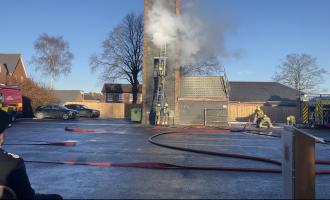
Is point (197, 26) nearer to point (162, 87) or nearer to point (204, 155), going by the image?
point (162, 87)

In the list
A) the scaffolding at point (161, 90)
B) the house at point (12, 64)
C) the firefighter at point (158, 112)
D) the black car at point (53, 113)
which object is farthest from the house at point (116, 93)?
the firefighter at point (158, 112)

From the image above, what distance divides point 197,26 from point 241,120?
20153 mm

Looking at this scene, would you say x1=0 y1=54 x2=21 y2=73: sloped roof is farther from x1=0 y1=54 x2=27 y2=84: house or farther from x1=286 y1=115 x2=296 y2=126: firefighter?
x1=286 y1=115 x2=296 y2=126: firefighter

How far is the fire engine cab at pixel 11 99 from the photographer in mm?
25189

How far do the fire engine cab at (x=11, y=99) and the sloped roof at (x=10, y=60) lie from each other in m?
31.0

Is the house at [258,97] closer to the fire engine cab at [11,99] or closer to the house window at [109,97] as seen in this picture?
the fire engine cab at [11,99]

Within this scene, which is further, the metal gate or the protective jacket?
the metal gate

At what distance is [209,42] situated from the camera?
A: 22.2 metres

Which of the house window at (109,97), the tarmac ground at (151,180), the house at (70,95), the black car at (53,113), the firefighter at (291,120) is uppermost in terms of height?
the house at (70,95)

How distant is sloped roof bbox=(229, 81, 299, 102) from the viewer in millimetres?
49812

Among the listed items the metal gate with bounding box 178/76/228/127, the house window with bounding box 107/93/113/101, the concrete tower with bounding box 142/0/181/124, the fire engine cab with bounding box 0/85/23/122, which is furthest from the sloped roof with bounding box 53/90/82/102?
the metal gate with bounding box 178/76/228/127

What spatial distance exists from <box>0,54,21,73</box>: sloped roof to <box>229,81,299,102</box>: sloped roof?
34.4 metres

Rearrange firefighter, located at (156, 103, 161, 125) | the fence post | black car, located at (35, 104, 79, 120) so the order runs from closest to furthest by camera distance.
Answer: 1. the fence post
2. firefighter, located at (156, 103, 161, 125)
3. black car, located at (35, 104, 79, 120)

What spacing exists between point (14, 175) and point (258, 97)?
48616mm
